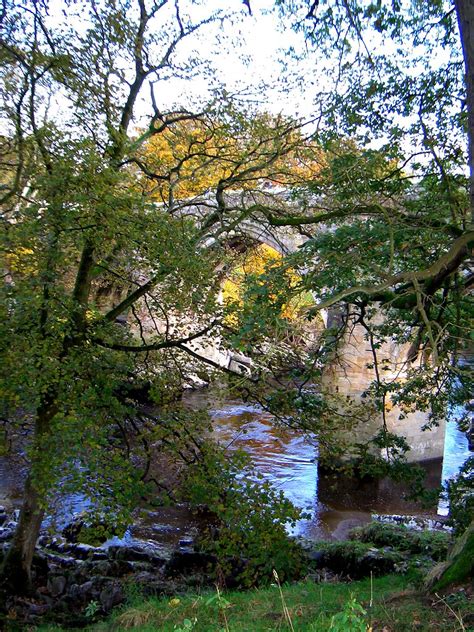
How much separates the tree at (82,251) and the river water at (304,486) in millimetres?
3197

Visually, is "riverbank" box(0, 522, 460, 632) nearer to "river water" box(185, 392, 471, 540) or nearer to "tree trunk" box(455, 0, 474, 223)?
"river water" box(185, 392, 471, 540)

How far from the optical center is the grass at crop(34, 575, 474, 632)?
352 centimetres

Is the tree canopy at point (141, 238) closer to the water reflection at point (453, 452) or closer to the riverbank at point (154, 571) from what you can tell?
the riverbank at point (154, 571)

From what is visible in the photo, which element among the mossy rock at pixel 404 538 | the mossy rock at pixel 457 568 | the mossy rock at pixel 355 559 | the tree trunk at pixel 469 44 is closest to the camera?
the mossy rock at pixel 457 568

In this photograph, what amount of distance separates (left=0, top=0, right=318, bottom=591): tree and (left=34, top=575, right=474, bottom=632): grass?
1.20 m

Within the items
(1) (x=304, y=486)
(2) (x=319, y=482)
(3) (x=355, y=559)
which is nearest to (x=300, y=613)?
(3) (x=355, y=559)

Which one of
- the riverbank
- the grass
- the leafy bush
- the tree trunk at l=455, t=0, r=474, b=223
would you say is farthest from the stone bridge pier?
the tree trunk at l=455, t=0, r=474, b=223

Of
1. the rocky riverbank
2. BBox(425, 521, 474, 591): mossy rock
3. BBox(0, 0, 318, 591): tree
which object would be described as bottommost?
the rocky riverbank

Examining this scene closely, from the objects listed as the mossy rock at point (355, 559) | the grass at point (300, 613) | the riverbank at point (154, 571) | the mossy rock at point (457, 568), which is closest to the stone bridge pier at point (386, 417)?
the riverbank at point (154, 571)

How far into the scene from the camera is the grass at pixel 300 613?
352 cm

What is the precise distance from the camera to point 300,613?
4086 millimetres

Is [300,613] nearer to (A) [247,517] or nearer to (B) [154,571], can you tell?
(A) [247,517]

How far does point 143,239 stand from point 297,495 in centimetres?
817

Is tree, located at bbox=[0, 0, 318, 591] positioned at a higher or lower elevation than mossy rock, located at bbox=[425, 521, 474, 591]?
higher
